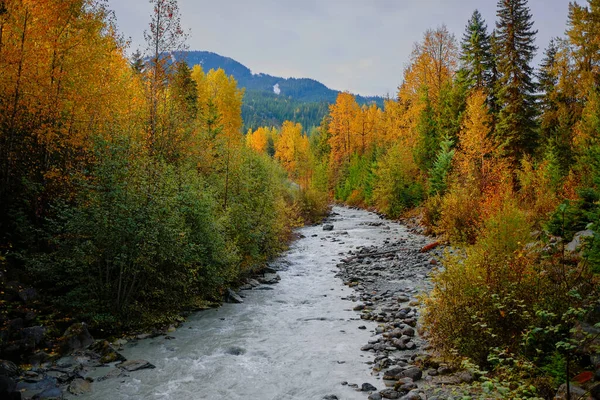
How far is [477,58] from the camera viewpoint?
29156mm

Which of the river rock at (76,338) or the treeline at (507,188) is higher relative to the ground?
the treeline at (507,188)

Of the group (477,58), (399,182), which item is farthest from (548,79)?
(399,182)

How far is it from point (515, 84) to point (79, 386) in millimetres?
27421

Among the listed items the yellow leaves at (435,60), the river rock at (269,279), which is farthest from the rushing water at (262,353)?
the yellow leaves at (435,60)

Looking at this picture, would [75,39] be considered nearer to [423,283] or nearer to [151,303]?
[151,303]

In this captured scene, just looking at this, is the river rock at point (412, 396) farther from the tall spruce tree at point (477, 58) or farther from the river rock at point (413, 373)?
the tall spruce tree at point (477, 58)

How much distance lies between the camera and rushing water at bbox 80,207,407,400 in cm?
686

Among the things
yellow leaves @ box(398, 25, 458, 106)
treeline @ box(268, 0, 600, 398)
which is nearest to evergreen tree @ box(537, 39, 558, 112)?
treeline @ box(268, 0, 600, 398)

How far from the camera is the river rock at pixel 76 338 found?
7.93m

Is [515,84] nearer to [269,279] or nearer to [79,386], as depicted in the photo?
[269,279]

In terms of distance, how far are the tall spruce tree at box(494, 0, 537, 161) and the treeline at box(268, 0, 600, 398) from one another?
3.0 inches

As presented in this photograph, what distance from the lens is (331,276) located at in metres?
15.9

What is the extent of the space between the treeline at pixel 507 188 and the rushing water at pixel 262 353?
2.30 m

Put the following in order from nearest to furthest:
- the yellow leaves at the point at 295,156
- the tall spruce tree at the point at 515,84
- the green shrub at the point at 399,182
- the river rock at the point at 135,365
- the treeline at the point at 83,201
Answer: the river rock at the point at 135,365 → the treeline at the point at 83,201 → the tall spruce tree at the point at 515,84 → the green shrub at the point at 399,182 → the yellow leaves at the point at 295,156
